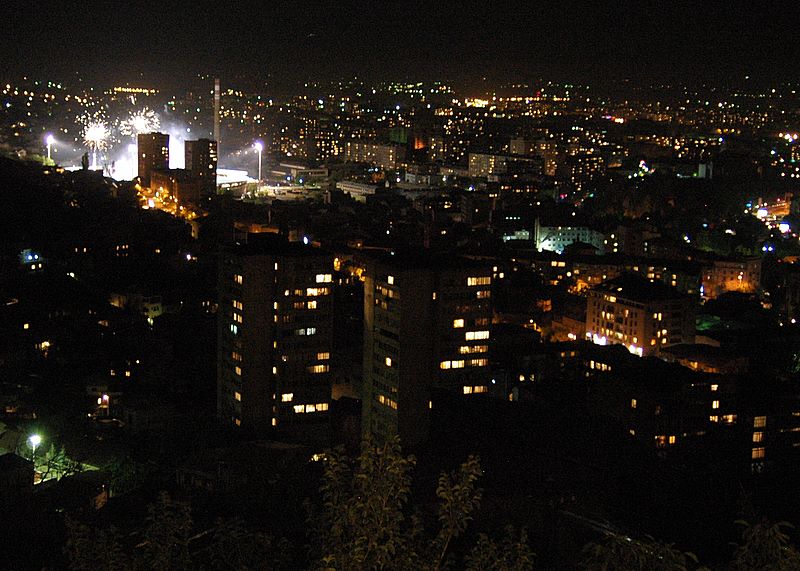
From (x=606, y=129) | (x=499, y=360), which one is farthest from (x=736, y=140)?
(x=499, y=360)

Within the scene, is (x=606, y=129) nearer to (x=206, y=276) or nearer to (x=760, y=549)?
(x=206, y=276)

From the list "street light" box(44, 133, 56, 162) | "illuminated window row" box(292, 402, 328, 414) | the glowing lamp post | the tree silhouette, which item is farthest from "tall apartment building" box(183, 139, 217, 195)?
the tree silhouette

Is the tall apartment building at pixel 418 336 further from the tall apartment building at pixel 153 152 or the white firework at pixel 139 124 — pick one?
the white firework at pixel 139 124

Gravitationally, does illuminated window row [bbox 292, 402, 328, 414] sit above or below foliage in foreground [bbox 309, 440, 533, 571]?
below

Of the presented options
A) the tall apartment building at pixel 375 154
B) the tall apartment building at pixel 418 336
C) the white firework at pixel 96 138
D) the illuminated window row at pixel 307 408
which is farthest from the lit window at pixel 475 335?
the tall apartment building at pixel 375 154

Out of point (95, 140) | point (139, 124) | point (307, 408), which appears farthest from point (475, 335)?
point (139, 124)

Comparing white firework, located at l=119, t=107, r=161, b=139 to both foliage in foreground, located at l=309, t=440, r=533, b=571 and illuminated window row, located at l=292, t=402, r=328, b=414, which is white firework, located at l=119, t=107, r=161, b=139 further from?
foliage in foreground, located at l=309, t=440, r=533, b=571
